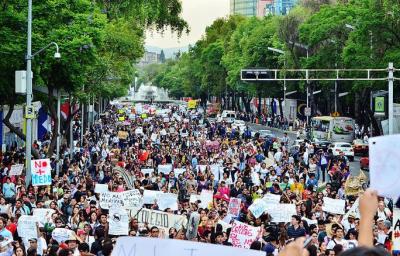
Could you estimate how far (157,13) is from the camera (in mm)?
51594

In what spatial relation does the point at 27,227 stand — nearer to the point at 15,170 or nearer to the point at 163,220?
the point at 163,220

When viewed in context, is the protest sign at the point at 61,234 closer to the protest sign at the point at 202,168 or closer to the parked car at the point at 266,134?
the protest sign at the point at 202,168

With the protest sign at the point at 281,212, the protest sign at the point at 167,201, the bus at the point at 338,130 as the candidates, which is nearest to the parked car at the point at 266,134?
the bus at the point at 338,130

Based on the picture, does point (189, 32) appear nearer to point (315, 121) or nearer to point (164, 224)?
point (315, 121)

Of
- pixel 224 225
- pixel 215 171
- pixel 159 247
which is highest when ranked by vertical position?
pixel 159 247

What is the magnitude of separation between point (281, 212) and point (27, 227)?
478 cm

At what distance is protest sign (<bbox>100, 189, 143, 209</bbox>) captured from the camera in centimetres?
1836

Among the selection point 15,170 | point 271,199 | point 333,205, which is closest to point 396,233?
point 333,205

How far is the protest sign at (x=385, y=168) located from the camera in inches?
172

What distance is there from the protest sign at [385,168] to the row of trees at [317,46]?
141ft

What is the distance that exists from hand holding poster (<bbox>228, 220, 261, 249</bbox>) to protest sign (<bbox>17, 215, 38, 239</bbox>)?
310 cm

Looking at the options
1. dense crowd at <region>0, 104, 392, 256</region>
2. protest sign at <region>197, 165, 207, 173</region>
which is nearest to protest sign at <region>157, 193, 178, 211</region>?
dense crowd at <region>0, 104, 392, 256</region>

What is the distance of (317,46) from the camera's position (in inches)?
2756

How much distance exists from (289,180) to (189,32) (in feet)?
113
